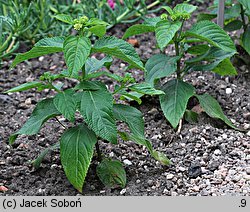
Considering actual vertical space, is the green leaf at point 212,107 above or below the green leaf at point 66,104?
below

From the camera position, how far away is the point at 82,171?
269cm

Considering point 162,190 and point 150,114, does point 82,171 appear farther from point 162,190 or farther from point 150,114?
point 150,114

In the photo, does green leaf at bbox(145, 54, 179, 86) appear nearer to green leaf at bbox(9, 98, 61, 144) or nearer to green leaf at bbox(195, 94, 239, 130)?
green leaf at bbox(195, 94, 239, 130)

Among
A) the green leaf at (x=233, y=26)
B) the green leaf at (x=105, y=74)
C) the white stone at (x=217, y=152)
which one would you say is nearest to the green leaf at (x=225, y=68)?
the green leaf at (x=233, y=26)

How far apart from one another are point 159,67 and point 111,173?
64 cm

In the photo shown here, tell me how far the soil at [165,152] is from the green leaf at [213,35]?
1.37ft

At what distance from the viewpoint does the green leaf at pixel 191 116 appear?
3.33 m

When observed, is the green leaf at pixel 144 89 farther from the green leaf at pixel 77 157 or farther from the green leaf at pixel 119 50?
the green leaf at pixel 77 157

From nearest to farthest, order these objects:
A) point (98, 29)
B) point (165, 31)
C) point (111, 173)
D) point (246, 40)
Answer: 1. point (98, 29)
2. point (111, 173)
3. point (165, 31)
4. point (246, 40)

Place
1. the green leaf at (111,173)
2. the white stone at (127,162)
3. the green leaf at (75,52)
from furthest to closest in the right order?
the white stone at (127,162) < the green leaf at (111,173) < the green leaf at (75,52)

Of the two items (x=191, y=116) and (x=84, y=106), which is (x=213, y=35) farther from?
(x=84, y=106)

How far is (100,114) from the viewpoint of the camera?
8.66 ft

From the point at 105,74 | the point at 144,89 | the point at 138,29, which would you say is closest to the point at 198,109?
the point at 138,29

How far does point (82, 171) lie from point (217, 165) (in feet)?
2.11
